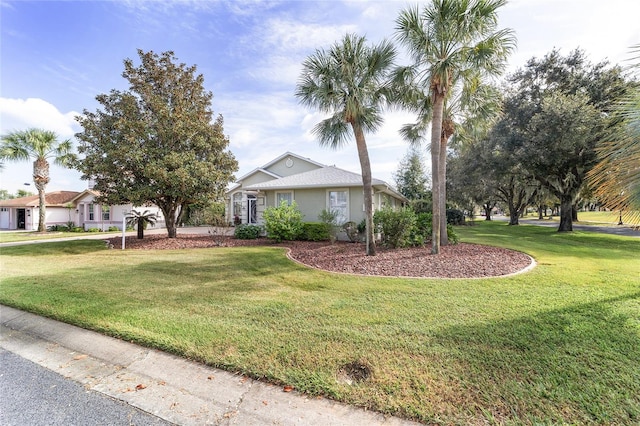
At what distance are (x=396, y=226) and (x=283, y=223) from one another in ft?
17.9

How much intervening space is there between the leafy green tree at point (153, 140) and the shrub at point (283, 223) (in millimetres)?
3562

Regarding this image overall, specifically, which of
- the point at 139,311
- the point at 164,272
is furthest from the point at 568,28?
the point at 164,272

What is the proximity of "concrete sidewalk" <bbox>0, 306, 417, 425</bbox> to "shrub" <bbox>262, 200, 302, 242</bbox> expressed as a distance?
31.2 ft

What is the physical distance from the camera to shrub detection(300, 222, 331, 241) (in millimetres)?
13609

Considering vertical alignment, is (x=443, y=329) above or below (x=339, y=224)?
below

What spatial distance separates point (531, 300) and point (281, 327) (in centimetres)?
479

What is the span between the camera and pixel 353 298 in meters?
5.58

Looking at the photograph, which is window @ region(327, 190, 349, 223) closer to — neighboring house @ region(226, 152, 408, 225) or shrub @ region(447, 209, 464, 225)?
neighboring house @ region(226, 152, 408, 225)

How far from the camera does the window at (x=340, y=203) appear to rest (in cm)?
1430

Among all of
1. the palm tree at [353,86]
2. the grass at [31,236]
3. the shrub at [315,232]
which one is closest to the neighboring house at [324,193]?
the shrub at [315,232]

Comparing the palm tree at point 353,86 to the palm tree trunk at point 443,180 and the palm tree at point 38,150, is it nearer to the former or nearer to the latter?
the palm tree trunk at point 443,180

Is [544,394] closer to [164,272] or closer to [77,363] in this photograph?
[77,363]

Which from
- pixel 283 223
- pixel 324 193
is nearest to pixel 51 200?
pixel 283 223

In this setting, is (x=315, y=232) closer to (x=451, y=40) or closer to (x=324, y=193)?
(x=324, y=193)
